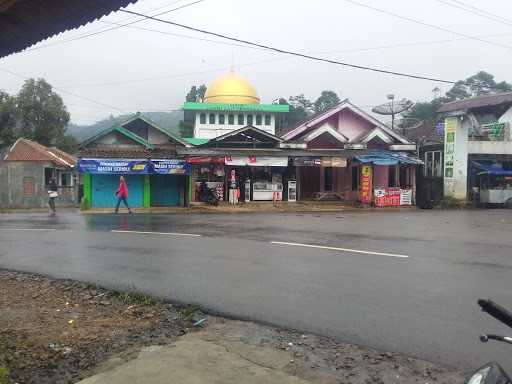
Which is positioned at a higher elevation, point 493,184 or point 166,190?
point 493,184

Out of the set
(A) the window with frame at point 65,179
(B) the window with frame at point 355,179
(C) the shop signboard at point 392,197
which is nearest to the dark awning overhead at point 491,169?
(C) the shop signboard at point 392,197

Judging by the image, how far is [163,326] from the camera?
535cm

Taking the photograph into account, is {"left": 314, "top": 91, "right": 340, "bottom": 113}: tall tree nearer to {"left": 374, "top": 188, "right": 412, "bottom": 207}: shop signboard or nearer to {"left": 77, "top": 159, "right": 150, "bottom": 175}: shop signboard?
{"left": 374, "top": 188, "right": 412, "bottom": 207}: shop signboard

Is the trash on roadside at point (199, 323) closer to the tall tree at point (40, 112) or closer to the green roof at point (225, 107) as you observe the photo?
the green roof at point (225, 107)

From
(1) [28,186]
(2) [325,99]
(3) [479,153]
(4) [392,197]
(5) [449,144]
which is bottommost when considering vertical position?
(4) [392,197]

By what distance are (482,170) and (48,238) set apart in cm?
2426

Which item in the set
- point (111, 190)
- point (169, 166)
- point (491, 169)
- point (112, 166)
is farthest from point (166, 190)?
point (491, 169)

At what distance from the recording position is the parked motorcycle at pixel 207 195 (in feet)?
84.2

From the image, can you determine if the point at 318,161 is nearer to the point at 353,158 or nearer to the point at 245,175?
the point at 353,158

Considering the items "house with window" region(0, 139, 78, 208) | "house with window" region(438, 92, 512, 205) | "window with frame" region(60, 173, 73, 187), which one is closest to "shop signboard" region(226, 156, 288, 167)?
"house with window" region(438, 92, 512, 205)

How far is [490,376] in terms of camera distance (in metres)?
2.08

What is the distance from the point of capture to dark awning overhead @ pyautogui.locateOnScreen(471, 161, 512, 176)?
27069 millimetres

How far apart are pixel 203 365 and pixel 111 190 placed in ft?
78.7

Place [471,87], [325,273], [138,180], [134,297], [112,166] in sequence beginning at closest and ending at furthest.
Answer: [134,297] → [325,273] → [112,166] → [138,180] → [471,87]
